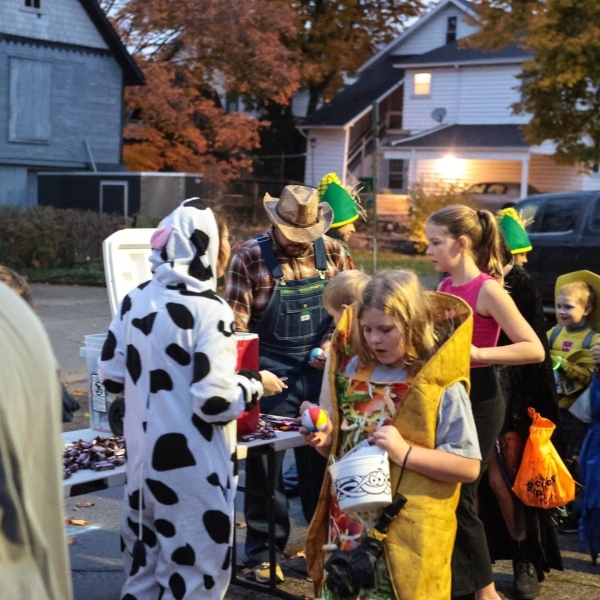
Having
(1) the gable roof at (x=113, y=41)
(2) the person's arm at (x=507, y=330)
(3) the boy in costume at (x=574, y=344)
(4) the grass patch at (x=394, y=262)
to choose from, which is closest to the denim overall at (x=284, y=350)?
(2) the person's arm at (x=507, y=330)

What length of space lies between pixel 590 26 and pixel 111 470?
1923 centimetres

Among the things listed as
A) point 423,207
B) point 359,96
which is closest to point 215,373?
point 423,207

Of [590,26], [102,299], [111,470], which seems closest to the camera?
[111,470]

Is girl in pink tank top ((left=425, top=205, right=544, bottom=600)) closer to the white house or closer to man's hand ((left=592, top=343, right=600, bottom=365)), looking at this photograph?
man's hand ((left=592, top=343, right=600, bottom=365))

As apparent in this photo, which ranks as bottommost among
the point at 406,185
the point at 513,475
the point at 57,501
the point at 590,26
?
the point at 513,475

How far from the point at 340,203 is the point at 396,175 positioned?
35146 millimetres

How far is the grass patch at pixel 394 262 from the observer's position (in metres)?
22.7

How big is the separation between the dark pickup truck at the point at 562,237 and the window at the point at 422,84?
23.5m

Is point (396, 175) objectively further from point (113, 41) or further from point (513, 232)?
point (513, 232)

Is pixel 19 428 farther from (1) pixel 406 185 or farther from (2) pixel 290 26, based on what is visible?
(1) pixel 406 185

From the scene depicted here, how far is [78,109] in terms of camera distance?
28109 millimetres

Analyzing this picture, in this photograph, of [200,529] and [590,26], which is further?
[590,26]

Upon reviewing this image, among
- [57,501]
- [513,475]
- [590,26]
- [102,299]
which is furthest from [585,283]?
[590,26]

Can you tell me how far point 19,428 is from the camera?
58.3 inches
